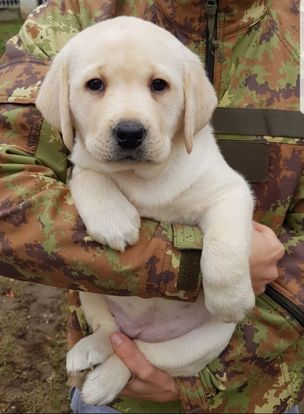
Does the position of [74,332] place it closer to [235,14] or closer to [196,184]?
[196,184]

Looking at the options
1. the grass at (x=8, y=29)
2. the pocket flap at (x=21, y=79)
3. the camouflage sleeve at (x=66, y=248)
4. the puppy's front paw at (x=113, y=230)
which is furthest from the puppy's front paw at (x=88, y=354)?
the grass at (x=8, y=29)

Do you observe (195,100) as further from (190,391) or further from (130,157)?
(190,391)

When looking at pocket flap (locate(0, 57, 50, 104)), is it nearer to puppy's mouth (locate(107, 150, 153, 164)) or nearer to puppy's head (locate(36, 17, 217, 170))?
puppy's head (locate(36, 17, 217, 170))

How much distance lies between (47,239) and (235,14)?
3.88 ft

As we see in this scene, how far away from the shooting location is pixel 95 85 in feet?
7.82

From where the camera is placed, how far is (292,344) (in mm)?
2822

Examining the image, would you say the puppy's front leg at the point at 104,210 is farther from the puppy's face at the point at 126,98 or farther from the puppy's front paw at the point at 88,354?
the puppy's front paw at the point at 88,354

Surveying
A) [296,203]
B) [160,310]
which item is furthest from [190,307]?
[296,203]

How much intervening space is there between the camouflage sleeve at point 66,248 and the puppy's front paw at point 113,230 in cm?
2

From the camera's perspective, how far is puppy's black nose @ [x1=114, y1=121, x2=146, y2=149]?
7.21ft

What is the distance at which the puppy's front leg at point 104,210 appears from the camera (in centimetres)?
223

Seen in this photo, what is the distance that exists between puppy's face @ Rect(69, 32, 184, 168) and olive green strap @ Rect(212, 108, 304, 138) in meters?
0.33

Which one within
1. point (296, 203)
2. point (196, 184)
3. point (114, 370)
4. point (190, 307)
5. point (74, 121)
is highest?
point (74, 121)

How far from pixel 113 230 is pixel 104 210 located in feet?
0.38
